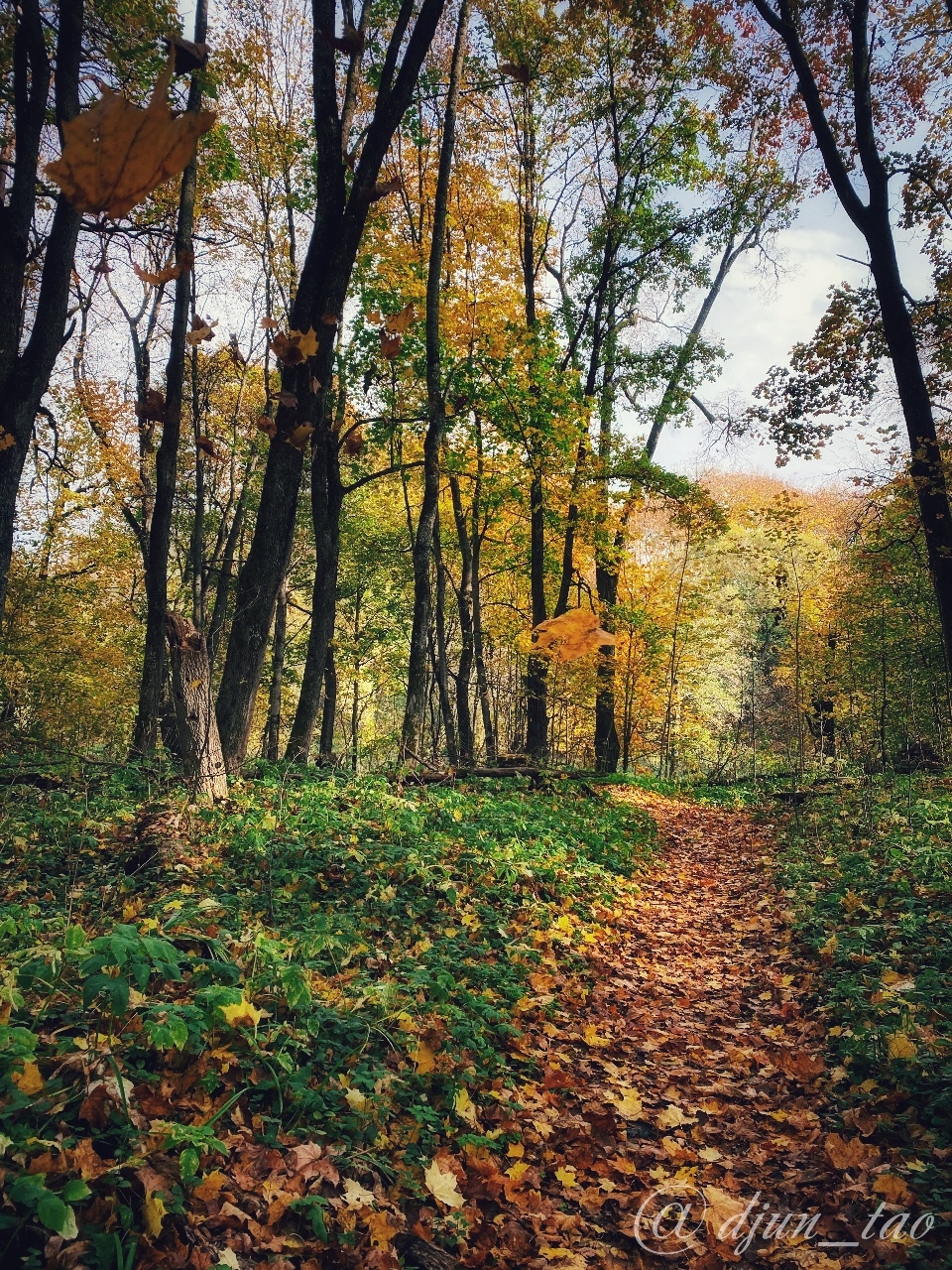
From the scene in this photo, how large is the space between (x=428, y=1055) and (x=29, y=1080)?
75.0 inches

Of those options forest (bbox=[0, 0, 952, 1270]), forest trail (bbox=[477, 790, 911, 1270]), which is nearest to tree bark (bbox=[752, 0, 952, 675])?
forest (bbox=[0, 0, 952, 1270])

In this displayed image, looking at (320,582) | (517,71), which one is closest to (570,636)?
(320,582)

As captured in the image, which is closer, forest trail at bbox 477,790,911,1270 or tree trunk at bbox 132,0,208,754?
forest trail at bbox 477,790,911,1270

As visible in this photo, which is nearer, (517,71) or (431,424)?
(431,424)

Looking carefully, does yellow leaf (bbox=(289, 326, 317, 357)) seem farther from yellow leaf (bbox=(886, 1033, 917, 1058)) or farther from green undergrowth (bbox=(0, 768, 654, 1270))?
yellow leaf (bbox=(886, 1033, 917, 1058))

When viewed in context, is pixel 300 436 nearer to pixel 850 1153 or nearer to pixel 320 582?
pixel 320 582

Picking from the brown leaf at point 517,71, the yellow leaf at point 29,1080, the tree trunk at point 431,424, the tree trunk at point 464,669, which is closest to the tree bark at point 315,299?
the tree trunk at point 431,424

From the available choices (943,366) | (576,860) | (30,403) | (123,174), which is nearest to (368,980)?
(576,860)

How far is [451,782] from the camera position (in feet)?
33.6

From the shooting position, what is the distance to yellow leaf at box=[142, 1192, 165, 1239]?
77.2 inches

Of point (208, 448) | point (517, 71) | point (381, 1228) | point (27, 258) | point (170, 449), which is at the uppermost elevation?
point (517, 71)

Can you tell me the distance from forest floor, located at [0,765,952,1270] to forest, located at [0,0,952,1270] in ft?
0.08

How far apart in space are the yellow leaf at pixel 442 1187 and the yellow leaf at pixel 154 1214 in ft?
3.87

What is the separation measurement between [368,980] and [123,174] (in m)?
5.60
